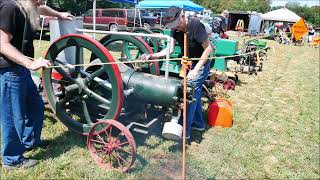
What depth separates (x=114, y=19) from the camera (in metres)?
18.3

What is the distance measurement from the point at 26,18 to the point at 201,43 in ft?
6.15

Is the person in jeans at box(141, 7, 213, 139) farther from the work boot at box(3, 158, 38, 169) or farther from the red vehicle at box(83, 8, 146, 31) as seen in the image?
the red vehicle at box(83, 8, 146, 31)

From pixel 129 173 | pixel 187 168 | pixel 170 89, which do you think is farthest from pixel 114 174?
pixel 170 89

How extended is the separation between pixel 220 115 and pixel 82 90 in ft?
6.97

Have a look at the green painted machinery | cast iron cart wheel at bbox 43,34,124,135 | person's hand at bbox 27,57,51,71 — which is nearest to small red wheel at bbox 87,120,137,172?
the green painted machinery

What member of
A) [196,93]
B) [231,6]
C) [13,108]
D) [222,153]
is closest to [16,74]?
[13,108]

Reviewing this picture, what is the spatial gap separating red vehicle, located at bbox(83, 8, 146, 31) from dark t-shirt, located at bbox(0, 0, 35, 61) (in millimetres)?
15354

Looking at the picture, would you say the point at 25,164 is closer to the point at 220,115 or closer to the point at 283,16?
the point at 220,115

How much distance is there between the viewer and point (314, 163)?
3697mm

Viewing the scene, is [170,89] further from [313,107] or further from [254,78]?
[254,78]

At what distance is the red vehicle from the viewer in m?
18.1

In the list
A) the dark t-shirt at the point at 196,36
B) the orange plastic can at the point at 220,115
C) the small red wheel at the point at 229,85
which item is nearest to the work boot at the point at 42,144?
the dark t-shirt at the point at 196,36

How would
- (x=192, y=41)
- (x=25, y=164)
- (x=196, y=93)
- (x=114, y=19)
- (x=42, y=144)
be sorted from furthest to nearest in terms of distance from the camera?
1. (x=114, y=19)
2. (x=196, y=93)
3. (x=192, y=41)
4. (x=42, y=144)
5. (x=25, y=164)

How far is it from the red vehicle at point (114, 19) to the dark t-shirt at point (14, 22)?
604 inches
